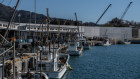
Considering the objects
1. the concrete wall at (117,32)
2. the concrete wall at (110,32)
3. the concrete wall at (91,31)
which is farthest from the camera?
the concrete wall at (117,32)

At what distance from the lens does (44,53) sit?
108 feet

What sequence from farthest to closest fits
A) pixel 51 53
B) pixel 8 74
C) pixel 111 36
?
1. pixel 111 36
2. pixel 51 53
3. pixel 8 74

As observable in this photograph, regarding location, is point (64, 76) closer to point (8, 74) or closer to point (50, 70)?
point (50, 70)

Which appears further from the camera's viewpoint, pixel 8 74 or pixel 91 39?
pixel 91 39

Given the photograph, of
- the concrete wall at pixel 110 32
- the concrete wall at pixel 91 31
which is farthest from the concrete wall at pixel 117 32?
the concrete wall at pixel 91 31

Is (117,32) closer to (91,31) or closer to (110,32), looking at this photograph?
(110,32)

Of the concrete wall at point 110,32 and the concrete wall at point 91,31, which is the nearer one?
the concrete wall at point 91,31

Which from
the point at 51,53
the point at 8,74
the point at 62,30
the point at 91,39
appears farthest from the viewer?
the point at 91,39

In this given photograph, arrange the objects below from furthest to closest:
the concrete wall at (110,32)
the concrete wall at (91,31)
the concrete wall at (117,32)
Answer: the concrete wall at (117,32), the concrete wall at (110,32), the concrete wall at (91,31)

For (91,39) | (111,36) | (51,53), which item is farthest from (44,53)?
(111,36)

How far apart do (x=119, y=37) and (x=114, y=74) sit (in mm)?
120293

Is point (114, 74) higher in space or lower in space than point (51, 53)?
lower

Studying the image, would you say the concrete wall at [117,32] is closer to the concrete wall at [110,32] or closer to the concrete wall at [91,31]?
the concrete wall at [110,32]

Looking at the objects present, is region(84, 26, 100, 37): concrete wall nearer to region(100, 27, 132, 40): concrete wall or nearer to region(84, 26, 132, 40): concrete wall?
region(84, 26, 132, 40): concrete wall
